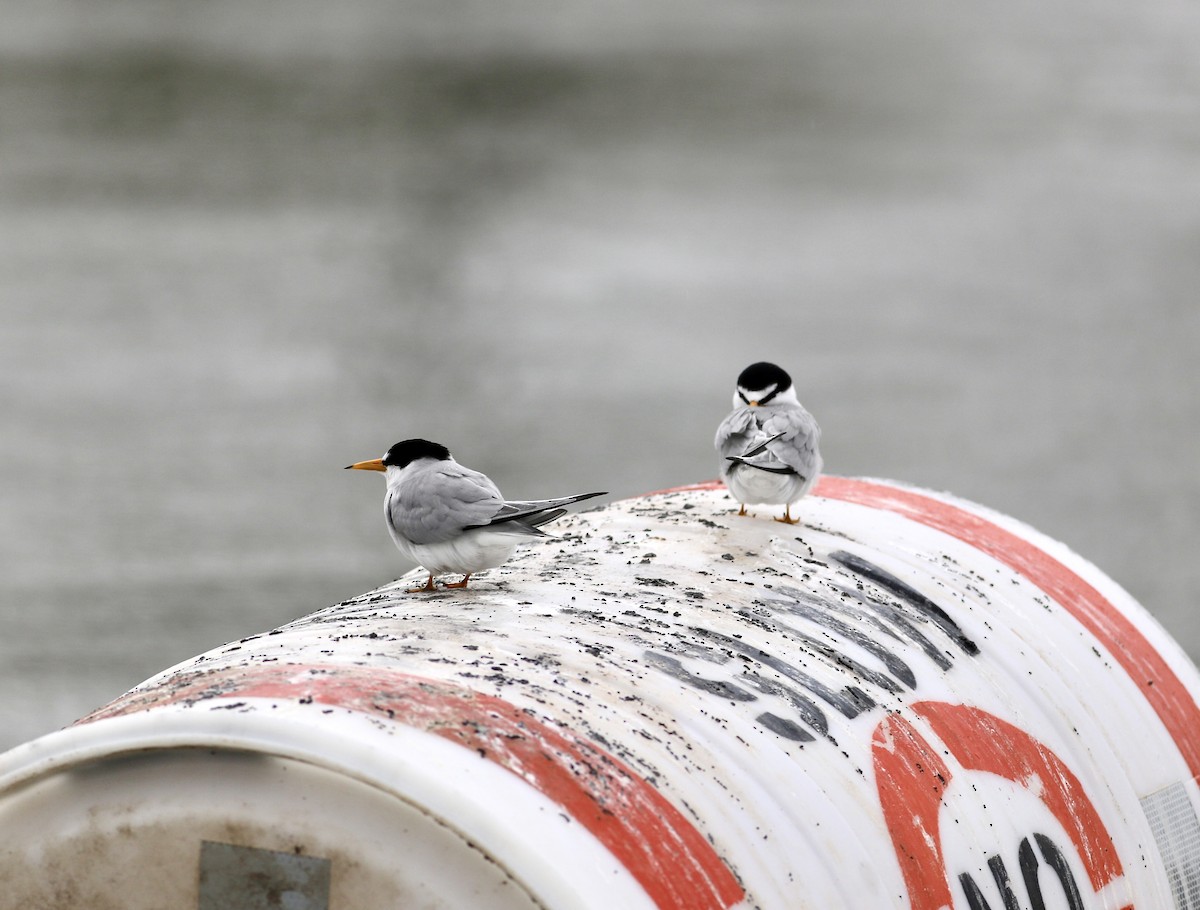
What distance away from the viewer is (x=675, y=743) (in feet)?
8.20

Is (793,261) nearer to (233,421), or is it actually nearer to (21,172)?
(233,421)

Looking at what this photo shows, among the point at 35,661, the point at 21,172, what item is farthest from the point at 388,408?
the point at 21,172

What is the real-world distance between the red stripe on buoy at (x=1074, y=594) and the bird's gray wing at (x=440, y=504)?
3.76 ft

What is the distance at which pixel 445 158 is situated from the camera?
616 inches

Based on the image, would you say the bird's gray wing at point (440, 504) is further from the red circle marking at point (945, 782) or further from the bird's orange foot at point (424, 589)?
the red circle marking at point (945, 782)

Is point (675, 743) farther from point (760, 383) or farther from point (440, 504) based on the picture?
point (760, 383)

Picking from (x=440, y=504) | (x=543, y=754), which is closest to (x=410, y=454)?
(x=440, y=504)

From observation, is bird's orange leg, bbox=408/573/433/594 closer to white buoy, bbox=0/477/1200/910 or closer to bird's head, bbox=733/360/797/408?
white buoy, bbox=0/477/1200/910

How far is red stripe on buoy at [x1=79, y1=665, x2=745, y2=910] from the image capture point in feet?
7.26

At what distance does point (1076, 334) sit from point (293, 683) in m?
10.4

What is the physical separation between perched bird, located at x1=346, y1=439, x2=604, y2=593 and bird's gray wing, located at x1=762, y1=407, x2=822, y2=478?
0.72 metres

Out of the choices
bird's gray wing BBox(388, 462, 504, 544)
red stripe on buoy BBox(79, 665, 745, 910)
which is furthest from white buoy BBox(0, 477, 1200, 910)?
bird's gray wing BBox(388, 462, 504, 544)

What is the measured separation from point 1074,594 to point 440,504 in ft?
5.08

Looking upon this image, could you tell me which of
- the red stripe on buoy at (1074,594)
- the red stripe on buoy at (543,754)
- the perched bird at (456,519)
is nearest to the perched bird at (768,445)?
the red stripe on buoy at (1074,594)
